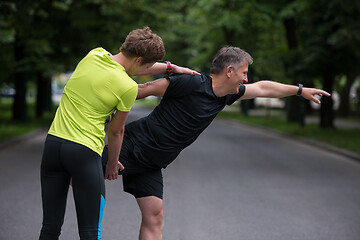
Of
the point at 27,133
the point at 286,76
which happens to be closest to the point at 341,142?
the point at 286,76

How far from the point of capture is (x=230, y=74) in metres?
3.43

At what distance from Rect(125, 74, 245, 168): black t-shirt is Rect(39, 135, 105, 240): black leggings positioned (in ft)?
1.78

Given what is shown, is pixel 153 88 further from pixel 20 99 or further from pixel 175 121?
pixel 20 99

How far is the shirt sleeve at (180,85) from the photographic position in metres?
3.36

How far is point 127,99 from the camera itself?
2891 millimetres

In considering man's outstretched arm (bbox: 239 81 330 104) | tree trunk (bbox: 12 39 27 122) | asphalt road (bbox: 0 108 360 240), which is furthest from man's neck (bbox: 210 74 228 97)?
tree trunk (bbox: 12 39 27 122)

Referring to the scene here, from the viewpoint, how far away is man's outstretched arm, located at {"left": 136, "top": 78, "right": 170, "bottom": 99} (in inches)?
130

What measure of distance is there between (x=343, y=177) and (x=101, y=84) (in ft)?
24.2

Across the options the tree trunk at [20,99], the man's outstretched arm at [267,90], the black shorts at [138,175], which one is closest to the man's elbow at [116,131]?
the black shorts at [138,175]

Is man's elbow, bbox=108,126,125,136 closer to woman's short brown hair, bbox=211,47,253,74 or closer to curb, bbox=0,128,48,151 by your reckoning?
woman's short brown hair, bbox=211,47,253,74

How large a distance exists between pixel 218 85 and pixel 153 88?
45 centimetres

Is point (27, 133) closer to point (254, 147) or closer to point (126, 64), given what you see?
point (254, 147)

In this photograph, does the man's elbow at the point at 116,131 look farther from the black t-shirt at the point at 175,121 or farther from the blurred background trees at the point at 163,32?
the blurred background trees at the point at 163,32

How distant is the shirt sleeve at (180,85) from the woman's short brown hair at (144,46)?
A: 45 centimetres
